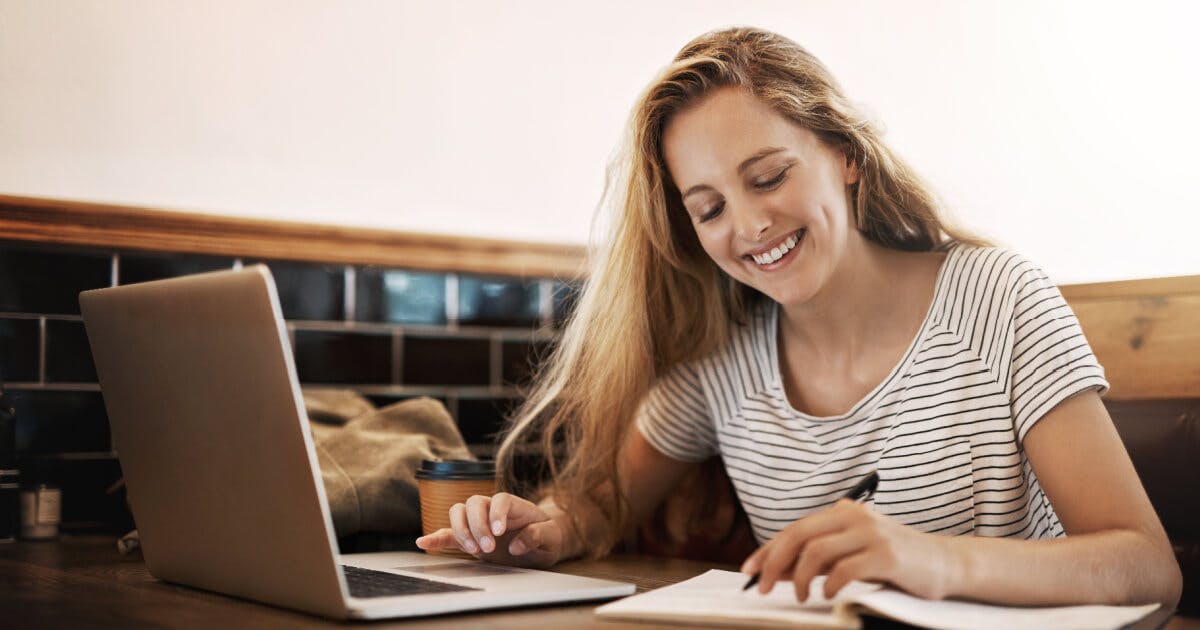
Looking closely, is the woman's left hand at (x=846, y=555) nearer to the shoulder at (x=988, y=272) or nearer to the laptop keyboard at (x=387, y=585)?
the laptop keyboard at (x=387, y=585)

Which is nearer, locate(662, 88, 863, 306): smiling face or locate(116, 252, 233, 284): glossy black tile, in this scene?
locate(662, 88, 863, 306): smiling face

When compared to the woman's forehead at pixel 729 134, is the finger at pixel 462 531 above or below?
below

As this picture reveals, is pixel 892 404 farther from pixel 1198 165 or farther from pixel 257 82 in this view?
pixel 257 82

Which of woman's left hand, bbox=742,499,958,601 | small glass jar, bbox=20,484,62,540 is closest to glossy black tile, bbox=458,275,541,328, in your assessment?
small glass jar, bbox=20,484,62,540

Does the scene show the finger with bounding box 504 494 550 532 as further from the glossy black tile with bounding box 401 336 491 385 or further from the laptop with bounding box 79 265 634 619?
the glossy black tile with bounding box 401 336 491 385

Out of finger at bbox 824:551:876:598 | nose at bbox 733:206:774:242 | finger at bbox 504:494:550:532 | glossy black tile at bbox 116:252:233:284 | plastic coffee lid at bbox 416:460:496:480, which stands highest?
nose at bbox 733:206:774:242

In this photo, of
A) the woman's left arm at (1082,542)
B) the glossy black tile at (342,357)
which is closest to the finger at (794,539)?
the woman's left arm at (1082,542)

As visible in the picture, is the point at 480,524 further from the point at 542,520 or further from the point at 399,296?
the point at 399,296

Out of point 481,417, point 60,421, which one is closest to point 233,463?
point 60,421

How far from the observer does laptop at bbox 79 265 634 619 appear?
2.68ft

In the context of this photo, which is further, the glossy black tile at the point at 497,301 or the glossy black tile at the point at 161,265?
the glossy black tile at the point at 497,301

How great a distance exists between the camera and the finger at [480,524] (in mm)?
1153

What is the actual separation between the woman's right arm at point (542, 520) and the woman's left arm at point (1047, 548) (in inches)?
14.5

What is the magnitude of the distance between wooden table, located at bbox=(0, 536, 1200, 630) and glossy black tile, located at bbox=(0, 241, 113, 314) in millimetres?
368
